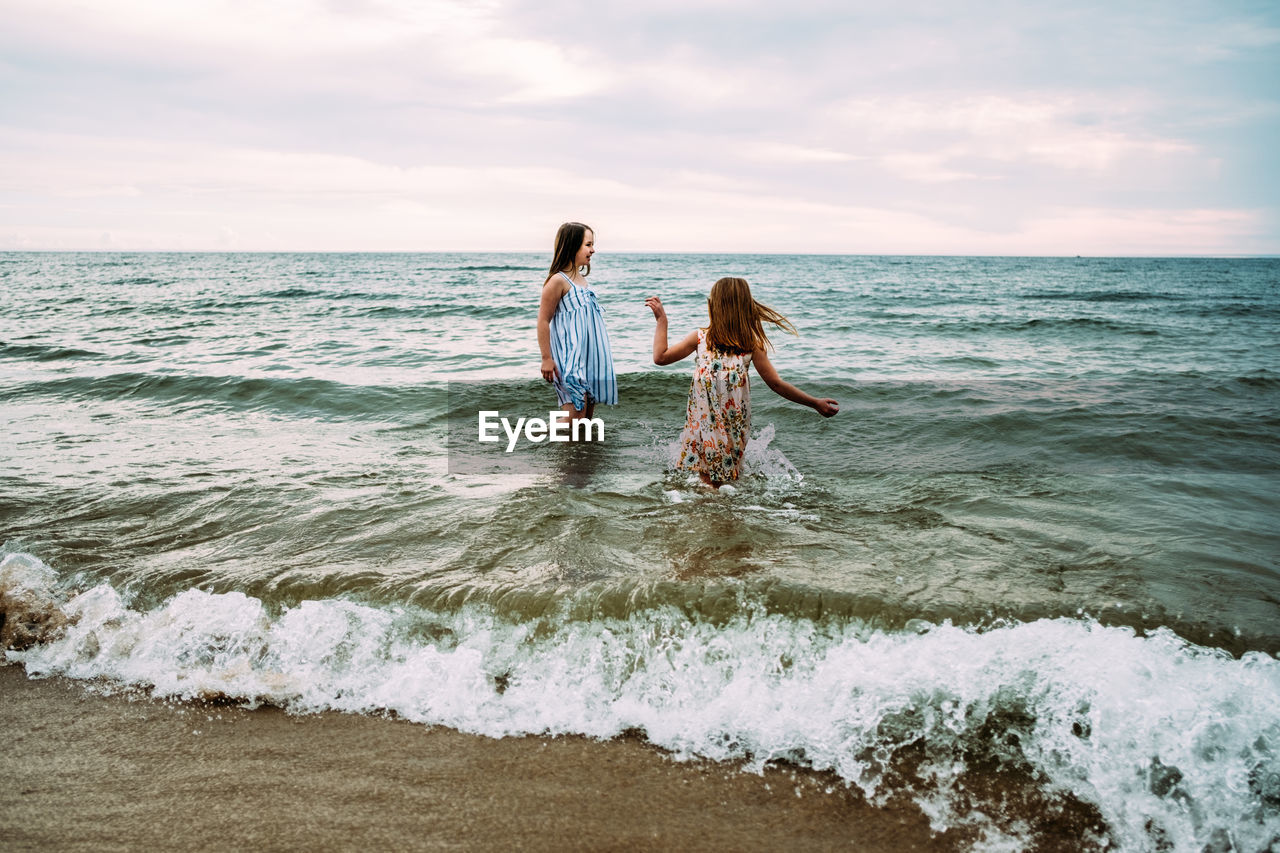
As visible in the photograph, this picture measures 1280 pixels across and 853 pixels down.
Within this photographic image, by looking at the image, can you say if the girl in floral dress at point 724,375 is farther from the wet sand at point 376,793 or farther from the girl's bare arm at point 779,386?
the wet sand at point 376,793

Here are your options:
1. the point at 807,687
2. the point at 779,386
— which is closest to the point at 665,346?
the point at 779,386

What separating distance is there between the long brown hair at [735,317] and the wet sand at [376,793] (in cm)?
267

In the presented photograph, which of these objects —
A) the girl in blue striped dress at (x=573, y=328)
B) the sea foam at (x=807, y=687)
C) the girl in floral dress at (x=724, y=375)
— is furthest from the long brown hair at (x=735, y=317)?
the sea foam at (x=807, y=687)

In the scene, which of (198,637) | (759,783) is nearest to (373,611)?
(198,637)

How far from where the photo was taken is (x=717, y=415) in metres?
5.08

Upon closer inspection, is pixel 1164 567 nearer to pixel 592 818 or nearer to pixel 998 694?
pixel 998 694

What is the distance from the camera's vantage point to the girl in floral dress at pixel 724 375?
4.70m

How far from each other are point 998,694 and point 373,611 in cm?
268

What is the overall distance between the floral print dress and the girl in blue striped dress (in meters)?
1.19

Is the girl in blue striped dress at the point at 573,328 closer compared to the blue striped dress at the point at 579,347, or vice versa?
the girl in blue striped dress at the point at 573,328

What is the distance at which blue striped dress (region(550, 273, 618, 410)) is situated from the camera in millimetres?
5953

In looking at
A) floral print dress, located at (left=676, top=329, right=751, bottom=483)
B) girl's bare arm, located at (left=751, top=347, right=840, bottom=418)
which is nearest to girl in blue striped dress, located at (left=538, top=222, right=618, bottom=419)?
floral print dress, located at (left=676, top=329, right=751, bottom=483)

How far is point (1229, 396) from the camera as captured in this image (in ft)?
29.5

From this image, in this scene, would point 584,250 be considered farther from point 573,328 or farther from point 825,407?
point 825,407
